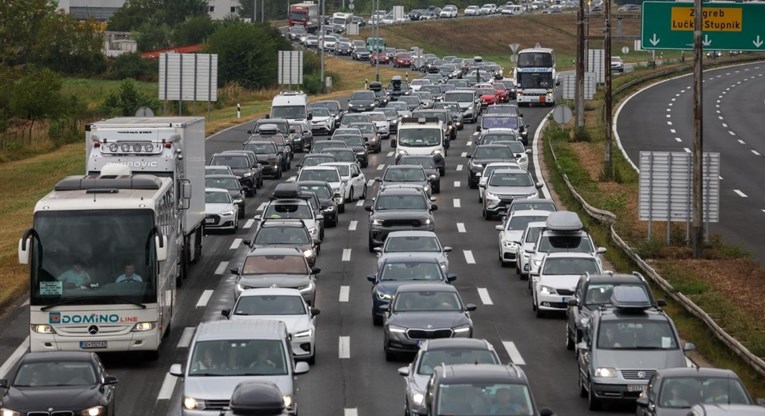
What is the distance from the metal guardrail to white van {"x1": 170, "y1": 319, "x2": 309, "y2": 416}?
8207 millimetres

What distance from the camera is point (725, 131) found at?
79438mm

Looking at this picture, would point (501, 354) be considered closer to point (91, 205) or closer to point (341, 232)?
point (91, 205)

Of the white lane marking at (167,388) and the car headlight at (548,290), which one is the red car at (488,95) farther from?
the white lane marking at (167,388)

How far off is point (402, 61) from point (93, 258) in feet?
379

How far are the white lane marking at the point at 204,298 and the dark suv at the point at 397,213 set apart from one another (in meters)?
7.28

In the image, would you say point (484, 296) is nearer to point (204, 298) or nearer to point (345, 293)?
point (345, 293)

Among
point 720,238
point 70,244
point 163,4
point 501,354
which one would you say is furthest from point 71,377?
point 163,4

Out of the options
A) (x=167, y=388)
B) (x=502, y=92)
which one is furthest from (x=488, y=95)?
(x=167, y=388)

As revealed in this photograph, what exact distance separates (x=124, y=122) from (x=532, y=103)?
208ft

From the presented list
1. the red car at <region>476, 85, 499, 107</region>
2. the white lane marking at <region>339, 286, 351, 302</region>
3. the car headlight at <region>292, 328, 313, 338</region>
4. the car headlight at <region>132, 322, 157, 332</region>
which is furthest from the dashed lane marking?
the red car at <region>476, 85, 499, 107</region>

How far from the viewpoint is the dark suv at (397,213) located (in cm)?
4225

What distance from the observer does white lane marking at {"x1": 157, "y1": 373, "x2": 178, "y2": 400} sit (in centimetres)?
2494

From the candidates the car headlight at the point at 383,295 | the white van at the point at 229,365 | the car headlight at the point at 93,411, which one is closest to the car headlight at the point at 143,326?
the white van at the point at 229,365

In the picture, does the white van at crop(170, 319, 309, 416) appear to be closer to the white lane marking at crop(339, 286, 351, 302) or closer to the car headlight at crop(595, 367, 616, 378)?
the car headlight at crop(595, 367, 616, 378)
